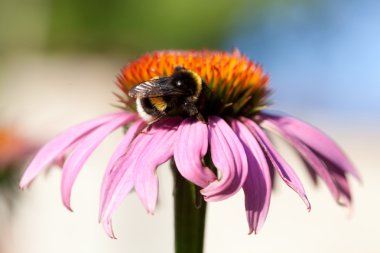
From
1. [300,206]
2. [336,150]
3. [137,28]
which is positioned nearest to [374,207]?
[300,206]

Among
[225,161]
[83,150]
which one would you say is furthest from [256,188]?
[83,150]

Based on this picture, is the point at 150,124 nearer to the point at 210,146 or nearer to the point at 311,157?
the point at 210,146

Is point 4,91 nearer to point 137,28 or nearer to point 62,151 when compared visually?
point 137,28

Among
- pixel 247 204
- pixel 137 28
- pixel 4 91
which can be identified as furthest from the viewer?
pixel 137 28

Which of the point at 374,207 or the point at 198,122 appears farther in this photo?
the point at 374,207

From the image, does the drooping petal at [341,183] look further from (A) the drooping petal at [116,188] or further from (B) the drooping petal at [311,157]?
(A) the drooping petal at [116,188]

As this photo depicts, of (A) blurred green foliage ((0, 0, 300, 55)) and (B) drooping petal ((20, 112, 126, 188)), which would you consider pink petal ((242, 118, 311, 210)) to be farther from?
(A) blurred green foliage ((0, 0, 300, 55))
